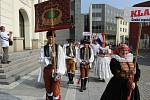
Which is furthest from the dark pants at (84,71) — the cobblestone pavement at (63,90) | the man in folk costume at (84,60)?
the cobblestone pavement at (63,90)

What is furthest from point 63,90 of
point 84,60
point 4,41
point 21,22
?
point 21,22

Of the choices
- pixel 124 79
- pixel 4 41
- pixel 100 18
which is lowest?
pixel 124 79

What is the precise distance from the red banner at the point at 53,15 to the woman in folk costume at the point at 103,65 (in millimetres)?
5794

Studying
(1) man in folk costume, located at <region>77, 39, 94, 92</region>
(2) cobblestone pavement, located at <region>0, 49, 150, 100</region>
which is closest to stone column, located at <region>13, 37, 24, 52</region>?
(2) cobblestone pavement, located at <region>0, 49, 150, 100</region>

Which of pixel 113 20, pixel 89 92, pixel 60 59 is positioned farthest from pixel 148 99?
pixel 113 20

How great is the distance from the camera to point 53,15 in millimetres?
7652

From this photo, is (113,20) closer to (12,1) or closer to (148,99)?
(12,1)

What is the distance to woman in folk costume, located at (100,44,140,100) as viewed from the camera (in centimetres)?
582

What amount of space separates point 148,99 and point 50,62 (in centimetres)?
317

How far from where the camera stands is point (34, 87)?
36.1 feet

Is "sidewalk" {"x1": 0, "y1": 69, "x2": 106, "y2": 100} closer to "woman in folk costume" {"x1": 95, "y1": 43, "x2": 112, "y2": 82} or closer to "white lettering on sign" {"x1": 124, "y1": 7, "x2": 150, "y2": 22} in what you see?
"woman in folk costume" {"x1": 95, "y1": 43, "x2": 112, "y2": 82}

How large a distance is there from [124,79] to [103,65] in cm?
759

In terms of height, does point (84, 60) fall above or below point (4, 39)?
below

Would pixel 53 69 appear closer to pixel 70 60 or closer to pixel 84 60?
pixel 84 60
